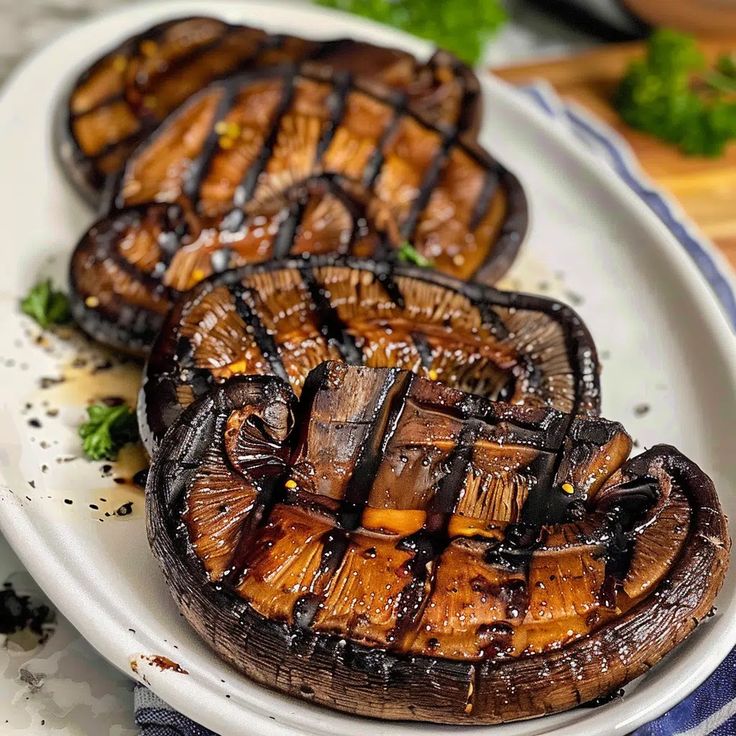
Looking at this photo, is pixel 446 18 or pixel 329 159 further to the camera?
pixel 446 18

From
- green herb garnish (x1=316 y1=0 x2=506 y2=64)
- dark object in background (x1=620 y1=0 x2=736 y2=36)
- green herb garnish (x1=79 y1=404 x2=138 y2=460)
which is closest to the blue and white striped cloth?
green herb garnish (x1=316 y1=0 x2=506 y2=64)

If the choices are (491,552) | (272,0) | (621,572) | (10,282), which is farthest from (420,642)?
(272,0)

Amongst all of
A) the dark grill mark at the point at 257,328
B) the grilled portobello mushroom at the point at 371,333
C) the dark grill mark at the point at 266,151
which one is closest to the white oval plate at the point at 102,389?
the grilled portobello mushroom at the point at 371,333

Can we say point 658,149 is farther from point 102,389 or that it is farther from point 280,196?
point 102,389

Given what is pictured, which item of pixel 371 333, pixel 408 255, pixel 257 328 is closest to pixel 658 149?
pixel 408 255

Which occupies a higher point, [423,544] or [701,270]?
[701,270]

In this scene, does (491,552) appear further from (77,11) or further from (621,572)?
(77,11)
